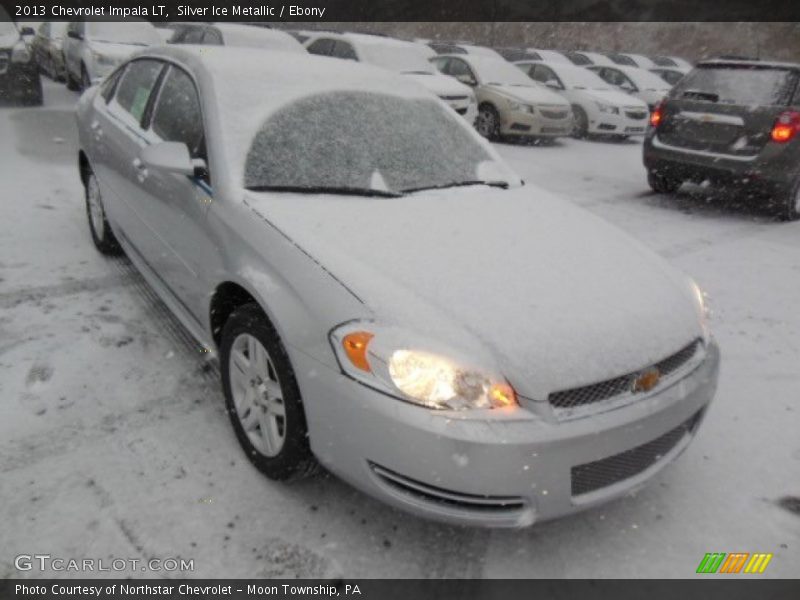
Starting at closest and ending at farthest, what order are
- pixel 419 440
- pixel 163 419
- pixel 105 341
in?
1. pixel 419 440
2. pixel 163 419
3. pixel 105 341

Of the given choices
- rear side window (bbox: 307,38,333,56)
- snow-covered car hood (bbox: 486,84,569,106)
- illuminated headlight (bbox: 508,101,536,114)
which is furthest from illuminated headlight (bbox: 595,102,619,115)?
rear side window (bbox: 307,38,333,56)

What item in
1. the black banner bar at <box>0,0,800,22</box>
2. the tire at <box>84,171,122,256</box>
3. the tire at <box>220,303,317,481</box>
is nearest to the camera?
the tire at <box>220,303,317,481</box>

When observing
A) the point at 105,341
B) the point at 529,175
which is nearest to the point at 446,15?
the point at 529,175

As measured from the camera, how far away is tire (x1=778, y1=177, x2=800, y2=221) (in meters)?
6.82

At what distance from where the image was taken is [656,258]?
2.94 m

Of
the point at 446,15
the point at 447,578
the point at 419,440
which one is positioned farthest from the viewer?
the point at 446,15

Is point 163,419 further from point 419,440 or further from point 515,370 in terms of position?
point 515,370

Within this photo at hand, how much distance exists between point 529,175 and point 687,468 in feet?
21.4

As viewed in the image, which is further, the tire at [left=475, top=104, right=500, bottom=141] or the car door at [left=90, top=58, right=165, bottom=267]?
the tire at [left=475, top=104, right=500, bottom=141]

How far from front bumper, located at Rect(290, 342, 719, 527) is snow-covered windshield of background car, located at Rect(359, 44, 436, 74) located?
30.6ft

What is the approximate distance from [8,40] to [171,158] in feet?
32.7

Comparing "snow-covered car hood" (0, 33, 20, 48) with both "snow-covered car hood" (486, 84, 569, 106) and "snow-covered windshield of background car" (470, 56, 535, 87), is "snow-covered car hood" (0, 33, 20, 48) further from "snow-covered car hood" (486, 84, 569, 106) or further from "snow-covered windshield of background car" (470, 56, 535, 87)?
"snow-covered car hood" (486, 84, 569, 106)

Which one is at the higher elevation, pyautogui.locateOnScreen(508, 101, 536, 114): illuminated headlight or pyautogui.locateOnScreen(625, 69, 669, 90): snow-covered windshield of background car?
pyautogui.locateOnScreen(625, 69, 669, 90): snow-covered windshield of background car
